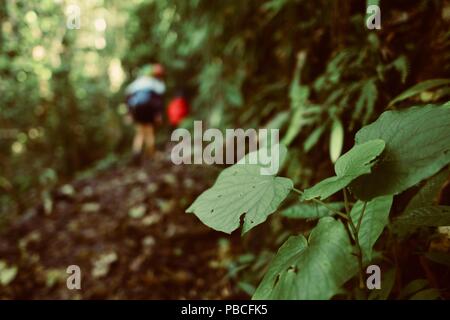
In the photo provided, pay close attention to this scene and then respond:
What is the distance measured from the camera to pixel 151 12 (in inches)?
247

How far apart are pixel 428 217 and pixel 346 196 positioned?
1.17 ft

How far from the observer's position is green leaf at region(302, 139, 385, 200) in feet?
3.26

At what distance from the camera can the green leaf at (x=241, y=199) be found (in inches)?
43.2

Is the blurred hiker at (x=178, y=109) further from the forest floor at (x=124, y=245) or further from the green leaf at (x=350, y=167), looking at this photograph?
the green leaf at (x=350, y=167)

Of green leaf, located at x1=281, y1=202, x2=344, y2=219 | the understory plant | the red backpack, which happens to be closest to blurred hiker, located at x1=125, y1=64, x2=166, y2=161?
the red backpack

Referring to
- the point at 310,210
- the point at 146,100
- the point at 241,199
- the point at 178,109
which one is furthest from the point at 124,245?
the point at 178,109

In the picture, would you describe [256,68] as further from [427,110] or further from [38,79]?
[38,79]

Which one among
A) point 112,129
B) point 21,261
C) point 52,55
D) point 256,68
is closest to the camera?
point 21,261

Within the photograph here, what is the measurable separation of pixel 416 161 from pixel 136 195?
391cm

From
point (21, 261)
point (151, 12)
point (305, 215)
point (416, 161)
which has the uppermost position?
point (151, 12)

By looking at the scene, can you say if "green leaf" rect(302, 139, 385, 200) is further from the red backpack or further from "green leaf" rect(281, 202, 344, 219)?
the red backpack

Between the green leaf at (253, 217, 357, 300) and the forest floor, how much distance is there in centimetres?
132

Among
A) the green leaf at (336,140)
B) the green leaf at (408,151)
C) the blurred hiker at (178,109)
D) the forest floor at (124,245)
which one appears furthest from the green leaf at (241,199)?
the blurred hiker at (178,109)
